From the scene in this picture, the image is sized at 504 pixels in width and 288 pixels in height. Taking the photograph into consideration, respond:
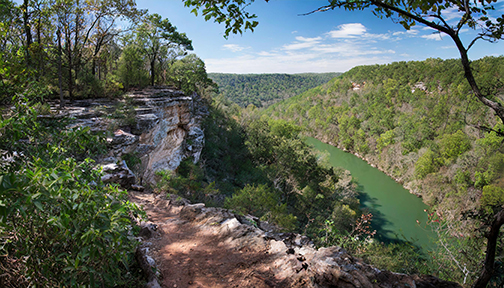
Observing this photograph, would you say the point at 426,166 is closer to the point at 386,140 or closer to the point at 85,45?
the point at 386,140

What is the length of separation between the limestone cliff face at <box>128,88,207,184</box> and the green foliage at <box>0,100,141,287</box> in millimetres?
9899

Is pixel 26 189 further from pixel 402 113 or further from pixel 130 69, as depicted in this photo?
pixel 402 113

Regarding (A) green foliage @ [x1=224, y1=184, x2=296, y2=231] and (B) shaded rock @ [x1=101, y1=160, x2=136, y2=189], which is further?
(A) green foliage @ [x1=224, y1=184, x2=296, y2=231]

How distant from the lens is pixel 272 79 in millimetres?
120438

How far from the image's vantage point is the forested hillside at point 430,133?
10.4 m

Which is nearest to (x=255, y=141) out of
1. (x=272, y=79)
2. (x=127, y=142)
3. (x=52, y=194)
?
(x=127, y=142)

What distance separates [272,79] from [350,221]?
111 metres

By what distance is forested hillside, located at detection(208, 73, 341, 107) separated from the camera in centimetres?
9594

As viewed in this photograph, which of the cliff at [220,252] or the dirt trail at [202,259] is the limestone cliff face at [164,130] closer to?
the cliff at [220,252]

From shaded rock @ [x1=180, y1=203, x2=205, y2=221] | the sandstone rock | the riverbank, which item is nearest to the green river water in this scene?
the riverbank

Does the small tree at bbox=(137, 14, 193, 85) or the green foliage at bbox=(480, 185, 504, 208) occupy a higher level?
the small tree at bbox=(137, 14, 193, 85)

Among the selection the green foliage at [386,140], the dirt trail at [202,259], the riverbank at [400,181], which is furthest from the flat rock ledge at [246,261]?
the green foliage at [386,140]

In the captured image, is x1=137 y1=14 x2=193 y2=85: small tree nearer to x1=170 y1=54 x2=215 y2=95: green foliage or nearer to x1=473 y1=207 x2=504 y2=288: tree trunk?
x1=170 y1=54 x2=215 y2=95: green foliage

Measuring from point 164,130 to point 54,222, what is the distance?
12.9m
